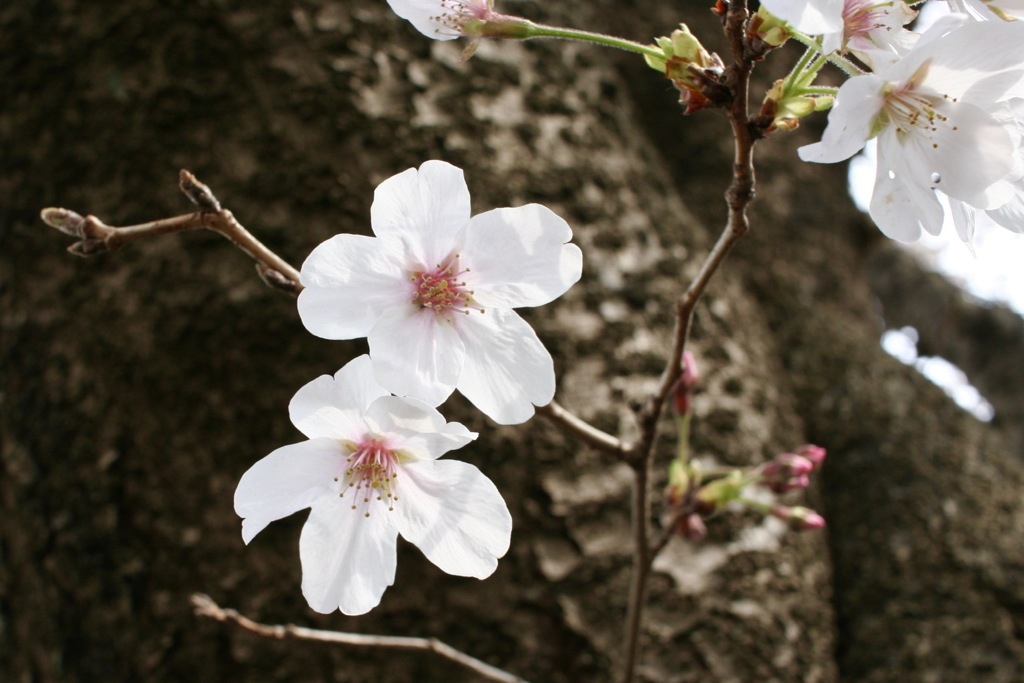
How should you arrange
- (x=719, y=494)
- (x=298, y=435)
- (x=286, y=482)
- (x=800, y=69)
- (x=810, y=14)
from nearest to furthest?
(x=810, y=14) → (x=800, y=69) → (x=286, y=482) → (x=719, y=494) → (x=298, y=435)

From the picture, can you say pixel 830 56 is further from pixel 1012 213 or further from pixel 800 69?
pixel 1012 213

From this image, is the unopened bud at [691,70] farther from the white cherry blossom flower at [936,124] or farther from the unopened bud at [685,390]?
the unopened bud at [685,390]

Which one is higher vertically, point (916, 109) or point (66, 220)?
point (916, 109)

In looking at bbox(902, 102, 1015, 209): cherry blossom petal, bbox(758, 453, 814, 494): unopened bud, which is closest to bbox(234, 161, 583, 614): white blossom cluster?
bbox(902, 102, 1015, 209): cherry blossom petal

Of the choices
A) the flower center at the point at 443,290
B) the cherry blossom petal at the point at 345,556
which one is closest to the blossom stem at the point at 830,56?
the flower center at the point at 443,290

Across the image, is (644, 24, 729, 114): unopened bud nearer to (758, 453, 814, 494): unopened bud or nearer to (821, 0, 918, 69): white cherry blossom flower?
(821, 0, 918, 69): white cherry blossom flower

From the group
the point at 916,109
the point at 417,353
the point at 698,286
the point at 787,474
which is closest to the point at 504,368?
the point at 417,353

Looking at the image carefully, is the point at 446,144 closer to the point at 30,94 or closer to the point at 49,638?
the point at 30,94
